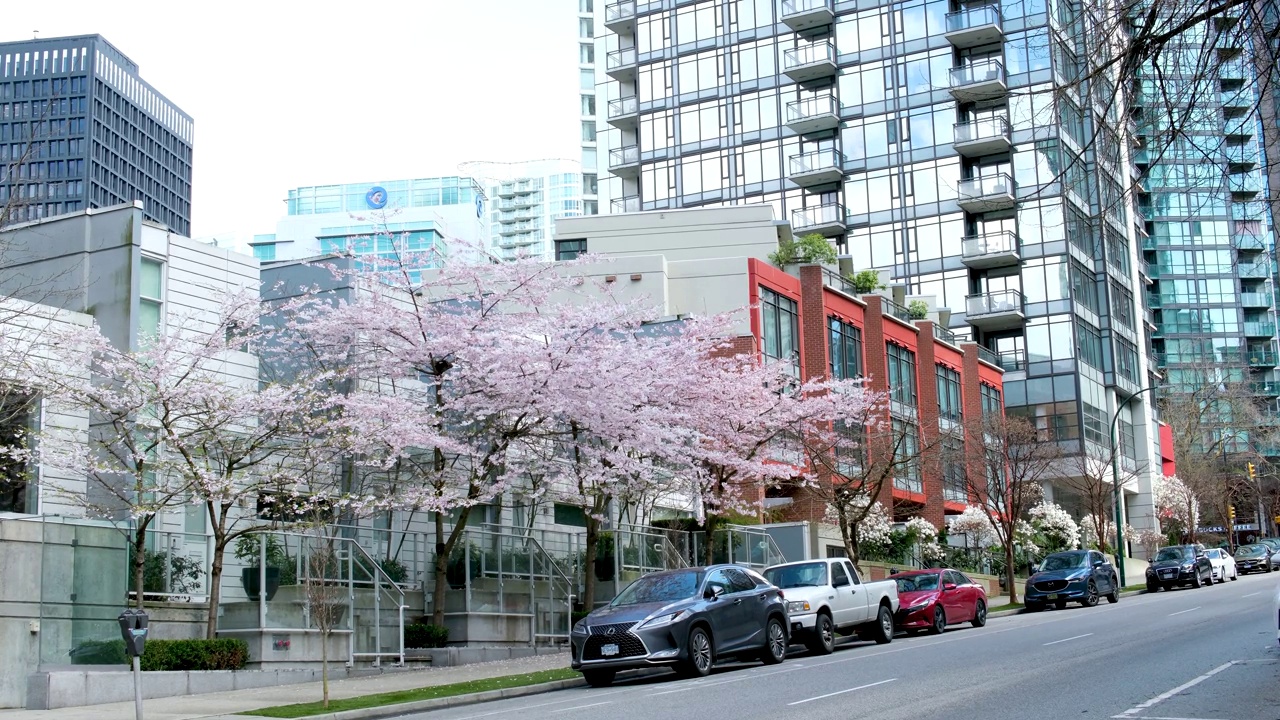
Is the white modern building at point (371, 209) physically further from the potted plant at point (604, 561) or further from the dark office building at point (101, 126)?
the potted plant at point (604, 561)

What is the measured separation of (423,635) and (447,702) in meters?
7.40

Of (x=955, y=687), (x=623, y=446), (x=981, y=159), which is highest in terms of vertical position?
(x=981, y=159)

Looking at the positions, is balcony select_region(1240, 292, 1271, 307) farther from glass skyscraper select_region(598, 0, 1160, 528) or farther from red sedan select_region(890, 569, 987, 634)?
red sedan select_region(890, 569, 987, 634)

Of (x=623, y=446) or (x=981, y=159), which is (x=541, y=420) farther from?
(x=981, y=159)

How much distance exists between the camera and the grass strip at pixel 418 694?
1744 cm

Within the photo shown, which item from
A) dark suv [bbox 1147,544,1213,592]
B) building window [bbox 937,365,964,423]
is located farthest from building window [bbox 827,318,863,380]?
dark suv [bbox 1147,544,1213,592]

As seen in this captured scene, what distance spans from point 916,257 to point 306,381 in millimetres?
50227

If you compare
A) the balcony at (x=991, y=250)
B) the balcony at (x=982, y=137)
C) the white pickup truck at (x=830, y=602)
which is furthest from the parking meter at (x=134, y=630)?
the balcony at (x=982, y=137)

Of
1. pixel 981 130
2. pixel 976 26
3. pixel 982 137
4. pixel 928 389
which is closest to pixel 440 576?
pixel 928 389

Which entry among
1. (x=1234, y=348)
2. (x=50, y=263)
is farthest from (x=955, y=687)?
(x=1234, y=348)

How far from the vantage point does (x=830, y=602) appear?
A: 25.0 meters

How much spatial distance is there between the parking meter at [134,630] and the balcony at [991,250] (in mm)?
56823

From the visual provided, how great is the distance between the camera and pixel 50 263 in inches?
1081

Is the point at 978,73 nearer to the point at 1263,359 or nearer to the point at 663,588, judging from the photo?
the point at 663,588
